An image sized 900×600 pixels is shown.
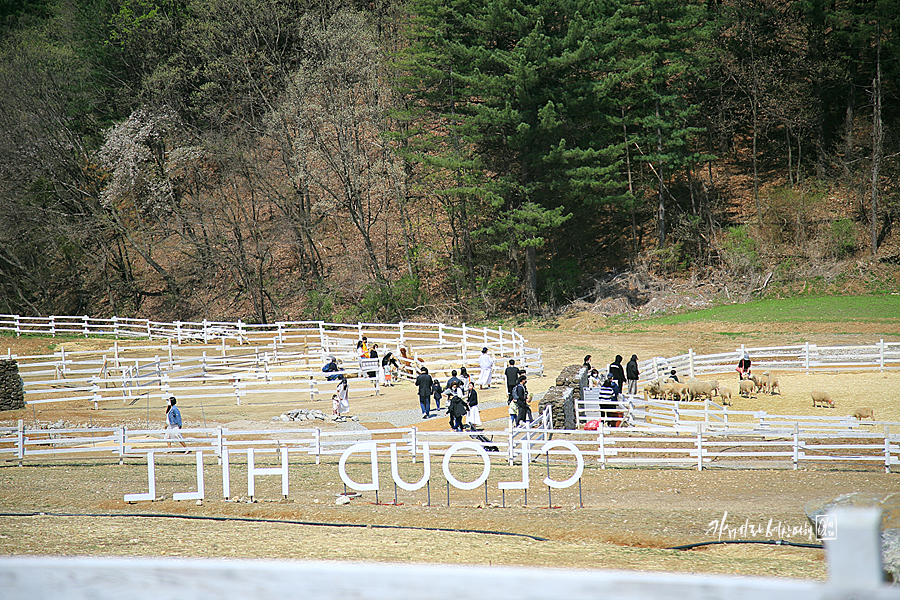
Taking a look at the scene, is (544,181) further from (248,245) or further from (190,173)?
(190,173)

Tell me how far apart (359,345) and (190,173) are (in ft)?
102

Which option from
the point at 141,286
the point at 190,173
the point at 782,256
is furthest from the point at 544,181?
the point at 141,286

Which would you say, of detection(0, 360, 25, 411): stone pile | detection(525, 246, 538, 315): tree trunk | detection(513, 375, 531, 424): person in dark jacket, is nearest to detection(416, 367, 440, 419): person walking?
detection(513, 375, 531, 424): person in dark jacket

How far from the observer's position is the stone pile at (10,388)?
84.5 feet

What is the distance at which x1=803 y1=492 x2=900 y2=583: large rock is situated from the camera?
24.0 ft

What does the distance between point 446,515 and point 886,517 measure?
6.63m

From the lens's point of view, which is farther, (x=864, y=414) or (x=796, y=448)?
(x=864, y=414)

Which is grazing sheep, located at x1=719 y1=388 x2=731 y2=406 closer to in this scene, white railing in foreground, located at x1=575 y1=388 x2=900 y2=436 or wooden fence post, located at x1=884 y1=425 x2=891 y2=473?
white railing in foreground, located at x1=575 y1=388 x2=900 y2=436

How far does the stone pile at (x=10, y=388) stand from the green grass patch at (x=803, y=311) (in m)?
29.2

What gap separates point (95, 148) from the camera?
2164 inches

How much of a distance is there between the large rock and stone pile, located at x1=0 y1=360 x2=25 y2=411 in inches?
1005

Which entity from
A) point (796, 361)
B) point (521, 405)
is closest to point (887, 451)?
point (521, 405)

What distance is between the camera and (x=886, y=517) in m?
8.16

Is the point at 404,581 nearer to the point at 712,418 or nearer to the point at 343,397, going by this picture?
the point at 712,418
